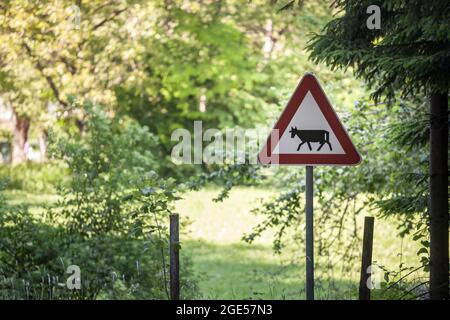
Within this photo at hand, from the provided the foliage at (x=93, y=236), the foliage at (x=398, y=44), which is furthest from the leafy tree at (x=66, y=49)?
the foliage at (x=398, y=44)

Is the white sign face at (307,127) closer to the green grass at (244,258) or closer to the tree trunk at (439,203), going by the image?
the tree trunk at (439,203)

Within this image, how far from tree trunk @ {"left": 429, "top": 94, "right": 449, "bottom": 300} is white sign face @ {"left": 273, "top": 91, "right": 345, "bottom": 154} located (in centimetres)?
98

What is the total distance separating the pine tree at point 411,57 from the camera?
21.6 ft

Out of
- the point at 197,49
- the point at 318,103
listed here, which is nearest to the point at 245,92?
the point at 197,49

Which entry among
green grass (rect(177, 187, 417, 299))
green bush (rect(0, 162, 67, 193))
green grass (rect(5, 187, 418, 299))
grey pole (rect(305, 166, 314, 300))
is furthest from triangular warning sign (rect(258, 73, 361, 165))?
green bush (rect(0, 162, 67, 193))

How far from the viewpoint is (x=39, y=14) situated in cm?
1845

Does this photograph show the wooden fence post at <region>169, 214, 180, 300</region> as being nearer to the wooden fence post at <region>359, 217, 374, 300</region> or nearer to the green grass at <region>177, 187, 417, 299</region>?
the wooden fence post at <region>359, 217, 374, 300</region>

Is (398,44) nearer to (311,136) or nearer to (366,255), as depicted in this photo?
(311,136)

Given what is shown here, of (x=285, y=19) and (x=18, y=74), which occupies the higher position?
(x=285, y=19)

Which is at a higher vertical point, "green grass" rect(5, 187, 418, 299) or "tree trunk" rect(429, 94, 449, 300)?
"tree trunk" rect(429, 94, 449, 300)

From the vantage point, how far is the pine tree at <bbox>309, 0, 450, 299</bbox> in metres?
6.59

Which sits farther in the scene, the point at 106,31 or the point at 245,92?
the point at 245,92
